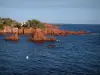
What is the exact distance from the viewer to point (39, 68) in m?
47.3

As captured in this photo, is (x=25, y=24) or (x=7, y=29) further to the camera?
(x=25, y=24)

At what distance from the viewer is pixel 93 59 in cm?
5725

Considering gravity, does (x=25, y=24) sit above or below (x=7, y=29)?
above

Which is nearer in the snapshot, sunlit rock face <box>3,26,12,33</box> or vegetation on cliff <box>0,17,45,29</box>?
vegetation on cliff <box>0,17,45,29</box>

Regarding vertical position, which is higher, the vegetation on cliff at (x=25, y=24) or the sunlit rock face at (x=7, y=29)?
the vegetation on cliff at (x=25, y=24)

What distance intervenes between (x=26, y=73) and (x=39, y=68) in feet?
15.8

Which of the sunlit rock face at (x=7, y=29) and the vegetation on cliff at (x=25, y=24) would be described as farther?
the sunlit rock face at (x=7, y=29)

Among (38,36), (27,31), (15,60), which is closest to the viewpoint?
(15,60)

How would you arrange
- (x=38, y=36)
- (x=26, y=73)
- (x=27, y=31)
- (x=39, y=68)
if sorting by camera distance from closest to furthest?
(x=26, y=73), (x=39, y=68), (x=38, y=36), (x=27, y=31)

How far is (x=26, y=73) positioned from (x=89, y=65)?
15.1m

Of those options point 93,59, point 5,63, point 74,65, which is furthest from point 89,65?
point 5,63

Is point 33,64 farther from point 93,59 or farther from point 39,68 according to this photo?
point 93,59

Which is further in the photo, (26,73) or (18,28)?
(18,28)

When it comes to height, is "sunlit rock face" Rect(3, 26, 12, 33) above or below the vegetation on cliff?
below
